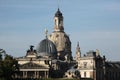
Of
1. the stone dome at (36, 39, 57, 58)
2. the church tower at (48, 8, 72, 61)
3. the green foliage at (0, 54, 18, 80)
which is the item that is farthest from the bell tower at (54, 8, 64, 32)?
the green foliage at (0, 54, 18, 80)

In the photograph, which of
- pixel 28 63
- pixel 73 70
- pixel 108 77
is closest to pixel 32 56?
pixel 28 63

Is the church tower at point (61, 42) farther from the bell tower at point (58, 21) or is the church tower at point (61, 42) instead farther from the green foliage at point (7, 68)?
the green foliage at point (7, 68)

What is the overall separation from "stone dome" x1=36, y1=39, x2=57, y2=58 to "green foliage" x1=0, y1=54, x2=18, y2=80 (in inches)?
1427

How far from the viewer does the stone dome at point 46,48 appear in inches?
7151

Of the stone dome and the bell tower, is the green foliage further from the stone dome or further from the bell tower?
the bell tower

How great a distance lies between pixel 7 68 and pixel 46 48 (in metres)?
41.7

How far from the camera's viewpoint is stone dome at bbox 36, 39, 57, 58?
18162 cm

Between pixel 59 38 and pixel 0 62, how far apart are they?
5057 cm

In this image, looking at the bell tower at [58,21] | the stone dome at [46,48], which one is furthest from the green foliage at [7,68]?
the bell tower at [58,21]

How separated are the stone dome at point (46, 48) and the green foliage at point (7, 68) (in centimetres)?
3624

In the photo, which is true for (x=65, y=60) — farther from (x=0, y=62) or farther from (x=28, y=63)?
(x=0, y=62)

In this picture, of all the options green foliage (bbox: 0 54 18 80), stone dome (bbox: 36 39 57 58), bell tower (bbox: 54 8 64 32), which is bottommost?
green foliage (bbox: 0 54 18 80)

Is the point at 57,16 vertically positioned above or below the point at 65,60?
above

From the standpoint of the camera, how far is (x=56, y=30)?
192250 millimetres
